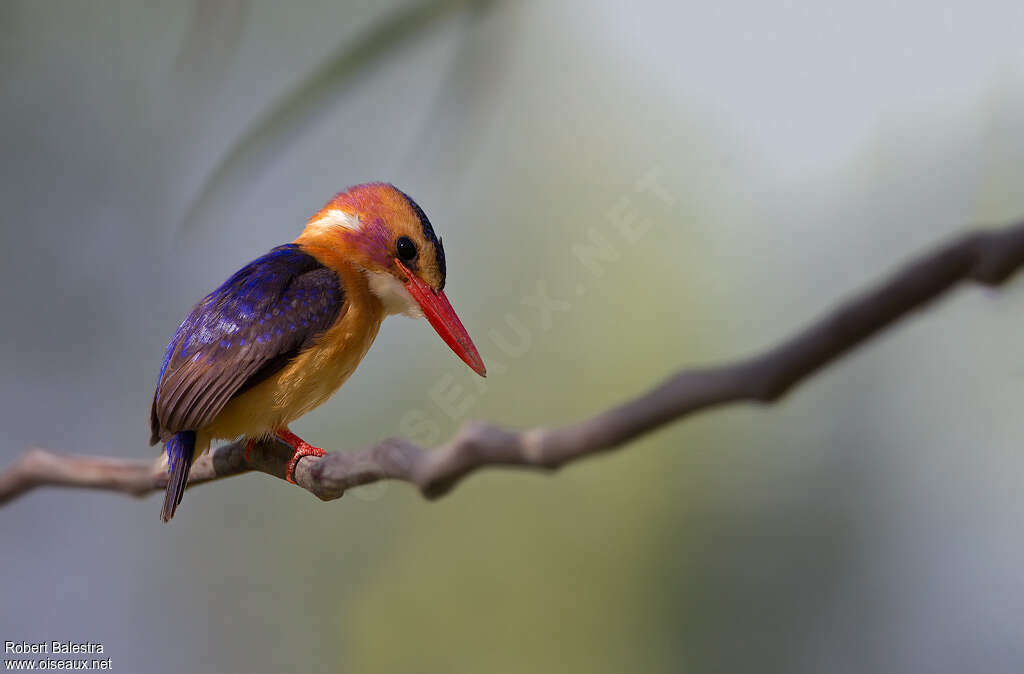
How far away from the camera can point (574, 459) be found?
573 millimetres

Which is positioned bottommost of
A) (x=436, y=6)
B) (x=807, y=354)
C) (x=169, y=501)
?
(x=169, y=501)

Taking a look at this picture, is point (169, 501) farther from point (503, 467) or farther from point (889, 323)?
point (889, 323)

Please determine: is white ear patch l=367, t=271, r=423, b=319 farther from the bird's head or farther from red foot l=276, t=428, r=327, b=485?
red foot l=276, t=428, r=327, b=485

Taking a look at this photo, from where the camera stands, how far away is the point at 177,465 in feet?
3.41

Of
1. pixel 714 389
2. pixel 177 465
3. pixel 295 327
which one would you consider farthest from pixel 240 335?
pixel 714 389

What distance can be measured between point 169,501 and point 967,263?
2.77ft

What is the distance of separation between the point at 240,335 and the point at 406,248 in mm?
259

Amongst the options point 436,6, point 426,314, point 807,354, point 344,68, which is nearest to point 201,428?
point 426,314

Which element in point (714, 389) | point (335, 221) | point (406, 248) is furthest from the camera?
point (335, 221)

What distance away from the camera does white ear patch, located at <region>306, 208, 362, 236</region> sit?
4.35 ft

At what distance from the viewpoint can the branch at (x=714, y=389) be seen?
0.45m

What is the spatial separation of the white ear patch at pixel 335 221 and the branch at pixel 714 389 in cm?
56

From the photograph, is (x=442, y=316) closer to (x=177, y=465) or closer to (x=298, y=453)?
(x=298, y=453)

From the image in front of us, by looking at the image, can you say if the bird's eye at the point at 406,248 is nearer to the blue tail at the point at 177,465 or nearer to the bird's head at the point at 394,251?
the bird's head at the point at 394,251
